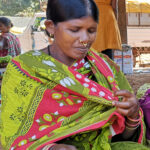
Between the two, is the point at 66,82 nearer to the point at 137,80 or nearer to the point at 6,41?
the point at 137,80

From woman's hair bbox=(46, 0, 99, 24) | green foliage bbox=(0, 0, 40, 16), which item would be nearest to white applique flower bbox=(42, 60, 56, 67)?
woman's hair bbox=(46, 0, 99, 24)

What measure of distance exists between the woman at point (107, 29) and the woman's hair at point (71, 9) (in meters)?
3.16

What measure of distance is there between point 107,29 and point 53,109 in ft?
11.4

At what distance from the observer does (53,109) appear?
4.42 ft

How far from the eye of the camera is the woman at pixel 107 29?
4539mm

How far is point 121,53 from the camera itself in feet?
19.0

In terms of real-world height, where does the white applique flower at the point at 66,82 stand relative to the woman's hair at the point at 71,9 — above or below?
below

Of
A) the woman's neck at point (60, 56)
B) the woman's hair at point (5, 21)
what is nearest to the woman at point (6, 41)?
the woman's hair at point (5, 21)

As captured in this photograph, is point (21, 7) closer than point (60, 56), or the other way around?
point (60, 56)

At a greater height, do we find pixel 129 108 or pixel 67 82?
pixel 67 82

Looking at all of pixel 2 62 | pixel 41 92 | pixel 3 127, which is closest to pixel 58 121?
pixel 41 92

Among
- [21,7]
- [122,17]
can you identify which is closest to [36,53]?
[122,17]

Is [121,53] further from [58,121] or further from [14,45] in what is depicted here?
[58,121]

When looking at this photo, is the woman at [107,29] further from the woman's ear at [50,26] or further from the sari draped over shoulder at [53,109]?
the sari draped over shoulder at [53,109]
